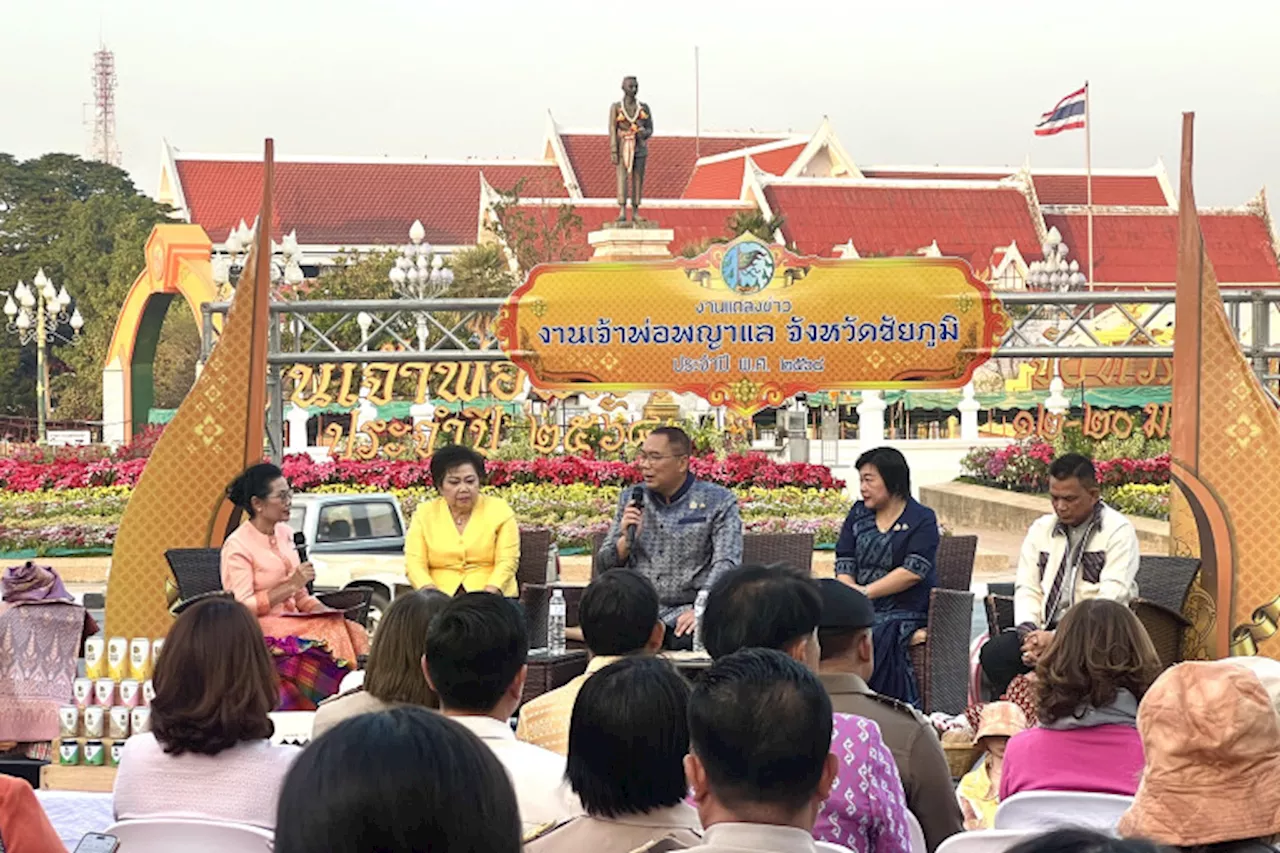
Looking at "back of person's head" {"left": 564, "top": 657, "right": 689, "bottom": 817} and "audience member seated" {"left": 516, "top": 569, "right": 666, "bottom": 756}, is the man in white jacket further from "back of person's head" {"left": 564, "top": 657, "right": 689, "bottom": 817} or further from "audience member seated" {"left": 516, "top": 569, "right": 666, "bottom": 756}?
"back of person's head" {"left": 564, "top": 657, "right": 689, "bottom": 817}

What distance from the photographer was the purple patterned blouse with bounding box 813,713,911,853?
3.40m

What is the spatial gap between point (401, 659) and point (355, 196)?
194 ft

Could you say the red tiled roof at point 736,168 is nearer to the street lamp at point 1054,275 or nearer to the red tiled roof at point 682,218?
the red tiled roof at point 682,218

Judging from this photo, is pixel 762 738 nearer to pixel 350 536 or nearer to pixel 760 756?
pixel 760 756

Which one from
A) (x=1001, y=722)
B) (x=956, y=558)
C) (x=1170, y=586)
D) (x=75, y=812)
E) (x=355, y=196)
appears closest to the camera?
(x=75, y=812)

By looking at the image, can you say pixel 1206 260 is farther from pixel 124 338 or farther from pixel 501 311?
pixel 124 338

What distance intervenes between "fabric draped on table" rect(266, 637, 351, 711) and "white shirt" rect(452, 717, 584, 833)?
328cm

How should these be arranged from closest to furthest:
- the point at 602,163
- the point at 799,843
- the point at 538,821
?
the point at 799,843
the point at 538,821
the point at 602,163

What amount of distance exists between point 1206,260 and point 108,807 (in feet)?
17.7

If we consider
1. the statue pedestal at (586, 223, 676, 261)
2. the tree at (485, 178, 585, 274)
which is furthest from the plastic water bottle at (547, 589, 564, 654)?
the tree at (485, 178, 585, 274)

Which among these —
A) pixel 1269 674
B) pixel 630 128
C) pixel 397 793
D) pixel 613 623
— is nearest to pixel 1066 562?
pixel 1269 674

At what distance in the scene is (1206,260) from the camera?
8188mm

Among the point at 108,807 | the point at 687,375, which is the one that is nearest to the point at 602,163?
the point at 687,375

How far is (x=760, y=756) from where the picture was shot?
2689mm
